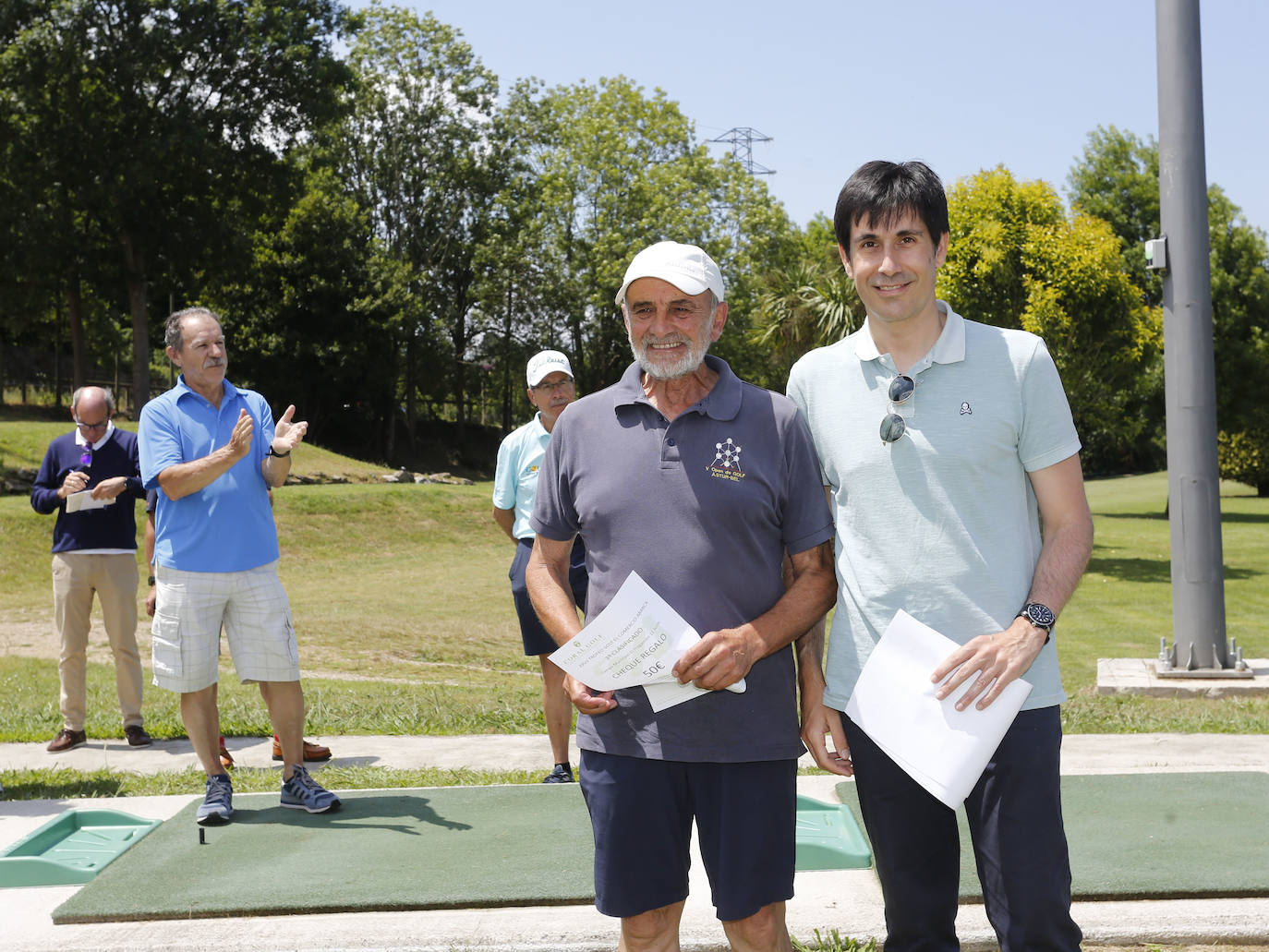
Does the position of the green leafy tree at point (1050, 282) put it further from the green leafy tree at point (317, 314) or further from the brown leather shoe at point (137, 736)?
the green leafy tree at point (317, 314)

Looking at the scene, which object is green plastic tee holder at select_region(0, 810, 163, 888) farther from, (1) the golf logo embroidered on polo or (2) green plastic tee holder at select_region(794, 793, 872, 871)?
(1) the golf logo embroidered on polo

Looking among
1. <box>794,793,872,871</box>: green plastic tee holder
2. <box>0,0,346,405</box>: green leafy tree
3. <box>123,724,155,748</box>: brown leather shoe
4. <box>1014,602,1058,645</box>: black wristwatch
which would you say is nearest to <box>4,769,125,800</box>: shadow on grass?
<box>123,724,155,748</box>: brown leather shoe

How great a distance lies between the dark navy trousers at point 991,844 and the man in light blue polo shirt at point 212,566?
3.45 metres

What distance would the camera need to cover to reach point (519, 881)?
15.0 ft

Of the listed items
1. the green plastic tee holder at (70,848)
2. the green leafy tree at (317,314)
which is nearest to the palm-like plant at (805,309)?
the green plastic tee holder at (70,848)

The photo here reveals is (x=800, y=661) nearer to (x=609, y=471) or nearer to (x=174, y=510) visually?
(x=609, y=471)

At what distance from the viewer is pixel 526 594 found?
6.14m

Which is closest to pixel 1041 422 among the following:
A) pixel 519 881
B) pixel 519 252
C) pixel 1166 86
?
pixel 519 881

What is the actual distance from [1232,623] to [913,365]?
16.5 metres

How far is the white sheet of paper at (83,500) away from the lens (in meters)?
7.88

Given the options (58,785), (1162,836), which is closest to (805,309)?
(58,785)

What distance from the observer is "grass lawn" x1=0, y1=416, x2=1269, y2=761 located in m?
8.74

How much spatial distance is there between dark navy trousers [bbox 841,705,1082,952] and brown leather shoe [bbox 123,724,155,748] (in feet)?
20.3

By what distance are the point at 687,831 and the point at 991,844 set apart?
0.76 metres
